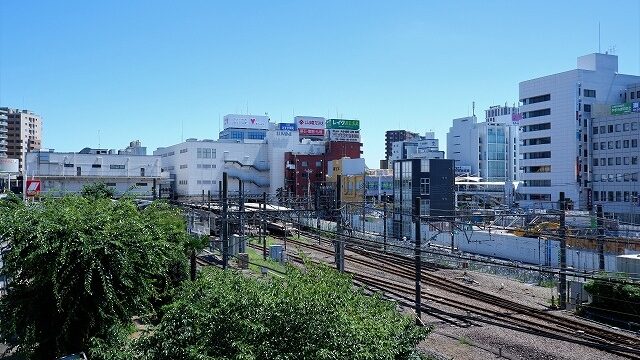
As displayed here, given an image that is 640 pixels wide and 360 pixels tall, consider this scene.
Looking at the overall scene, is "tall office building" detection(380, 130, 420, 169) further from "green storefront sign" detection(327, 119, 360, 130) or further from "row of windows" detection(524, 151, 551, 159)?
"row of windows" detection(524, 151, 551, 159)

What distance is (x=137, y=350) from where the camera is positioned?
9.11 metres

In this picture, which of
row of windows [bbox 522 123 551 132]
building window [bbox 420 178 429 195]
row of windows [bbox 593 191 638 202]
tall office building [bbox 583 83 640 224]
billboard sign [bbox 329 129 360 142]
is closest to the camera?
building window [bbox 420 178 429 195]

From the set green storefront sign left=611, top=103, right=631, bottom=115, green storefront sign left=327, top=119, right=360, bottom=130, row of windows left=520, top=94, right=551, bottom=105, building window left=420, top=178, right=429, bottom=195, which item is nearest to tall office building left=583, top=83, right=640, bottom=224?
green storefront sign left=611, top=103, right=631, bottom=115

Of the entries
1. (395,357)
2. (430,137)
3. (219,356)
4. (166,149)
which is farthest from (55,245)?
(430,137)

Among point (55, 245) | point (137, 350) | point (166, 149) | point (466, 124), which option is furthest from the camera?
point (466, 124)

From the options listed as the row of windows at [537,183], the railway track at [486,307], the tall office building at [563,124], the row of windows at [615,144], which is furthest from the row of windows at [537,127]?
the railway track at [486,307]

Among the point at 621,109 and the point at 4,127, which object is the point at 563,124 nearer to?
the point at 621,109

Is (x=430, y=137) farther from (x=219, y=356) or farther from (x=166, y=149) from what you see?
(x=219, y=356)

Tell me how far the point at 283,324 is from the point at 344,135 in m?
75.6

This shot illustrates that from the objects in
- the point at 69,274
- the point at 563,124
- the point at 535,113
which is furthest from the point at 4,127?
the point at 69,274

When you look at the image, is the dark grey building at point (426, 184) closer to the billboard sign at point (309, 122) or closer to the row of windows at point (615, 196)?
the row of windows at point (615, 196)

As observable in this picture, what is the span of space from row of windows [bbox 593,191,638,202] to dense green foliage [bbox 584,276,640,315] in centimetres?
3869

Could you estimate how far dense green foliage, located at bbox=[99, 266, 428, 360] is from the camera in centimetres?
714

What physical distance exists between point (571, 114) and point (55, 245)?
5752cm
